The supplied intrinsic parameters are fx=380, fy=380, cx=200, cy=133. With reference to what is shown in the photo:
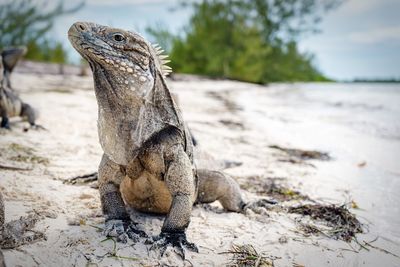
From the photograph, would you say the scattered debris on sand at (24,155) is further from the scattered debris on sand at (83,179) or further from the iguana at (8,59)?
the iguana at (8,59)

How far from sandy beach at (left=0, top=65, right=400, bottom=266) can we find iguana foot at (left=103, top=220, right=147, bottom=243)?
6cm

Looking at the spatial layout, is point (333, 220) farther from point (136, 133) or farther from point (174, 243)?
point (136, 133)

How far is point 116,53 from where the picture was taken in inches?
102

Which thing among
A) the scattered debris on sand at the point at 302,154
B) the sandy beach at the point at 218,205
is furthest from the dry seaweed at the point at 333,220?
the scattered debris on sand at the point at 302,154

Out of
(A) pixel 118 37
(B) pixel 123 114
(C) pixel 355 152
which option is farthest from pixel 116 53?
(C) pixel 355 152

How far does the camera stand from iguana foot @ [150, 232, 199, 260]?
265 cm

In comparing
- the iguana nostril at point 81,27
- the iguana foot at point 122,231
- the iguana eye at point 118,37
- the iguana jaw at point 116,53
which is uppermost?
the iguana nostril at point 81,27

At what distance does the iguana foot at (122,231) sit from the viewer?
276 cm

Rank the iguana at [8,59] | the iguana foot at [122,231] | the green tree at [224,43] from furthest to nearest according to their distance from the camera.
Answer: the green tree at [224,43], the iguana at [8,59], the iguana foot at [122,231]

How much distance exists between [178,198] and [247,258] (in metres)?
0.65

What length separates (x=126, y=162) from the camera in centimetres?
275

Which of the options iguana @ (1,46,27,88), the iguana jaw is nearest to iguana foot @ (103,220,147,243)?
the iguana jaw

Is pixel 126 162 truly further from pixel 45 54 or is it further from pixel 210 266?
pixel 45 54

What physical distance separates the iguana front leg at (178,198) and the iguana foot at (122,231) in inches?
7.1
